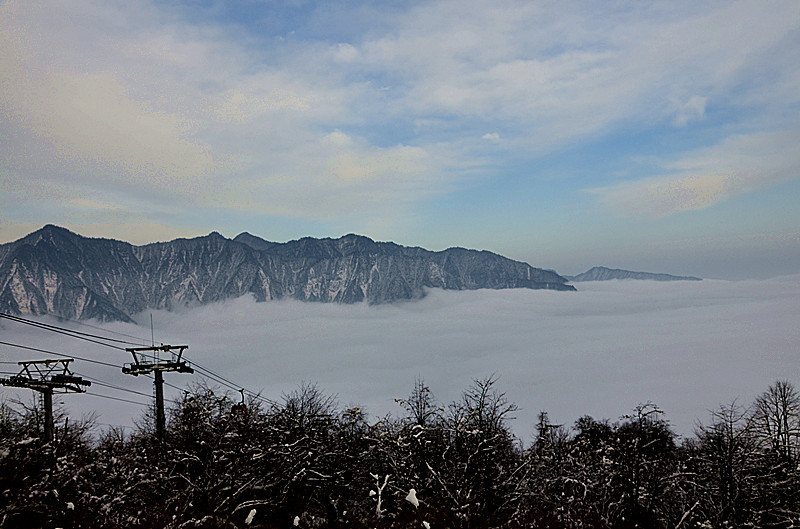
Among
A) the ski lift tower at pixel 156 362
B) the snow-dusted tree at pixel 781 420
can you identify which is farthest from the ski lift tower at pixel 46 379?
the snow-dusted tree at pixel 781 420

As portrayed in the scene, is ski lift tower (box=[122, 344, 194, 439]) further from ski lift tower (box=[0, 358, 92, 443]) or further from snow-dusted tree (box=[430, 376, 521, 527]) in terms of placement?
snow-dusted tree (box=[430, 376, 521, 527])

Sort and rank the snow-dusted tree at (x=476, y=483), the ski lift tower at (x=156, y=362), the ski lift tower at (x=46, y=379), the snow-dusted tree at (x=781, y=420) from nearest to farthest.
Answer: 1. the snow-dusted tree at (x=476, y=483)
2. the snow-dusted tree at (x=781, y=420)
3. the ski lift tower at (x=46, y=379)
4. the ski lift tower at (x=156, y=362)

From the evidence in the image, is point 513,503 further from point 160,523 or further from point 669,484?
point 160,523

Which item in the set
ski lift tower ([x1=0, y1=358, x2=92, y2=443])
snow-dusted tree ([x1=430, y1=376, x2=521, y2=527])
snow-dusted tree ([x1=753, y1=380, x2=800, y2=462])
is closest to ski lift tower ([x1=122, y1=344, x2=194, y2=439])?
ski lift tower ([x1=0, y1=358, x2=92, y2=443])

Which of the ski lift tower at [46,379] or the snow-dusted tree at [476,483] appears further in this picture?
the ski lift tower at [46,379]

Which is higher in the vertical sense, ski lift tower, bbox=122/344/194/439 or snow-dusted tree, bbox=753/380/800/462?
ski lift tower, bbox=122/344/194/439

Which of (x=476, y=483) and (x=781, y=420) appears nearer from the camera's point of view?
(x=476, y=483)

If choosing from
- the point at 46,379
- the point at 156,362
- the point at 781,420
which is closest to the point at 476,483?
the point at 156,362

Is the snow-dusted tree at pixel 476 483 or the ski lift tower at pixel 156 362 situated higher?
the ski lift tower at pixel 156 362

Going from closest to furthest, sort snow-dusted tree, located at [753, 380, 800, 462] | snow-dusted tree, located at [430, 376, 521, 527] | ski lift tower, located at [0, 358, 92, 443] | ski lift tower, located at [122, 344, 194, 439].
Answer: snow-dusted tree, located at [430, 376, 521, 527]
snow-dusted tree, located at [753, 380, 800, 462]
ski lift tower, located at [0, 358, 92, 443]
ski lift tower, located at [122, 344, 194, 439]

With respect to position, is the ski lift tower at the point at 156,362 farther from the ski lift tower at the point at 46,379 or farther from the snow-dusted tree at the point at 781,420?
the snow-dusted tree at the point at 781,420

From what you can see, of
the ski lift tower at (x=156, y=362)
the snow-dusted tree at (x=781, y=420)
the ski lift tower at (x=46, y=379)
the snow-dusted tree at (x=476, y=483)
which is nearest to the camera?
the snow-dusted tree at (x=476, y=483)

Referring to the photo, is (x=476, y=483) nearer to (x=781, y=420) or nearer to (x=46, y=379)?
(x=46, y=379)

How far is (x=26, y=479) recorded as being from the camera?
18.8m
